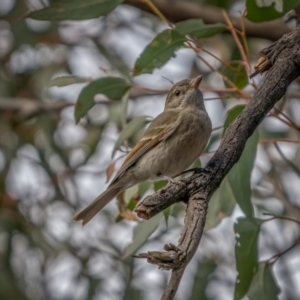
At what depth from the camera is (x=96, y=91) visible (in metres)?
3.71

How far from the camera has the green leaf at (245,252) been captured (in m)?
3.29

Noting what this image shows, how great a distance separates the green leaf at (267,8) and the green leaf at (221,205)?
88 centimetres

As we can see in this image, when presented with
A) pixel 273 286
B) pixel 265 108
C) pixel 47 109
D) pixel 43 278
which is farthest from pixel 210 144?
pixel 43 278

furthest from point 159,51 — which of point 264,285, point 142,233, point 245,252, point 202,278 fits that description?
point 202,278

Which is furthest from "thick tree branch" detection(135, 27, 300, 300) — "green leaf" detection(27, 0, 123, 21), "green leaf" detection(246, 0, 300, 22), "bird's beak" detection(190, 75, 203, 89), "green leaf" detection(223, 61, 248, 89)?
"bird's beak" detection(190, 75, 203, 89)

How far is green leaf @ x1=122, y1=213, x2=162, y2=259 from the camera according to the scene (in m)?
3.56

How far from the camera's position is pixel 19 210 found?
6.20m

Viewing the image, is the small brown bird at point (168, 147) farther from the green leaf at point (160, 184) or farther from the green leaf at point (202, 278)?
the green leaf at point (202, 278)

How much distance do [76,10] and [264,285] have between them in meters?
1.56

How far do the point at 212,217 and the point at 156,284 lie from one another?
2538mm

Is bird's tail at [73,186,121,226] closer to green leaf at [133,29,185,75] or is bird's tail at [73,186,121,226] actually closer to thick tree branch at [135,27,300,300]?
green leaf at [133,29,185,75]

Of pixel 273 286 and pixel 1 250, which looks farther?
pixel 1 250

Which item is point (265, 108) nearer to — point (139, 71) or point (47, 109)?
point (139, 71)

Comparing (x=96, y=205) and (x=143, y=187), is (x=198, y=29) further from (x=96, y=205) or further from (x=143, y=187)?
(x=96, y=205)
